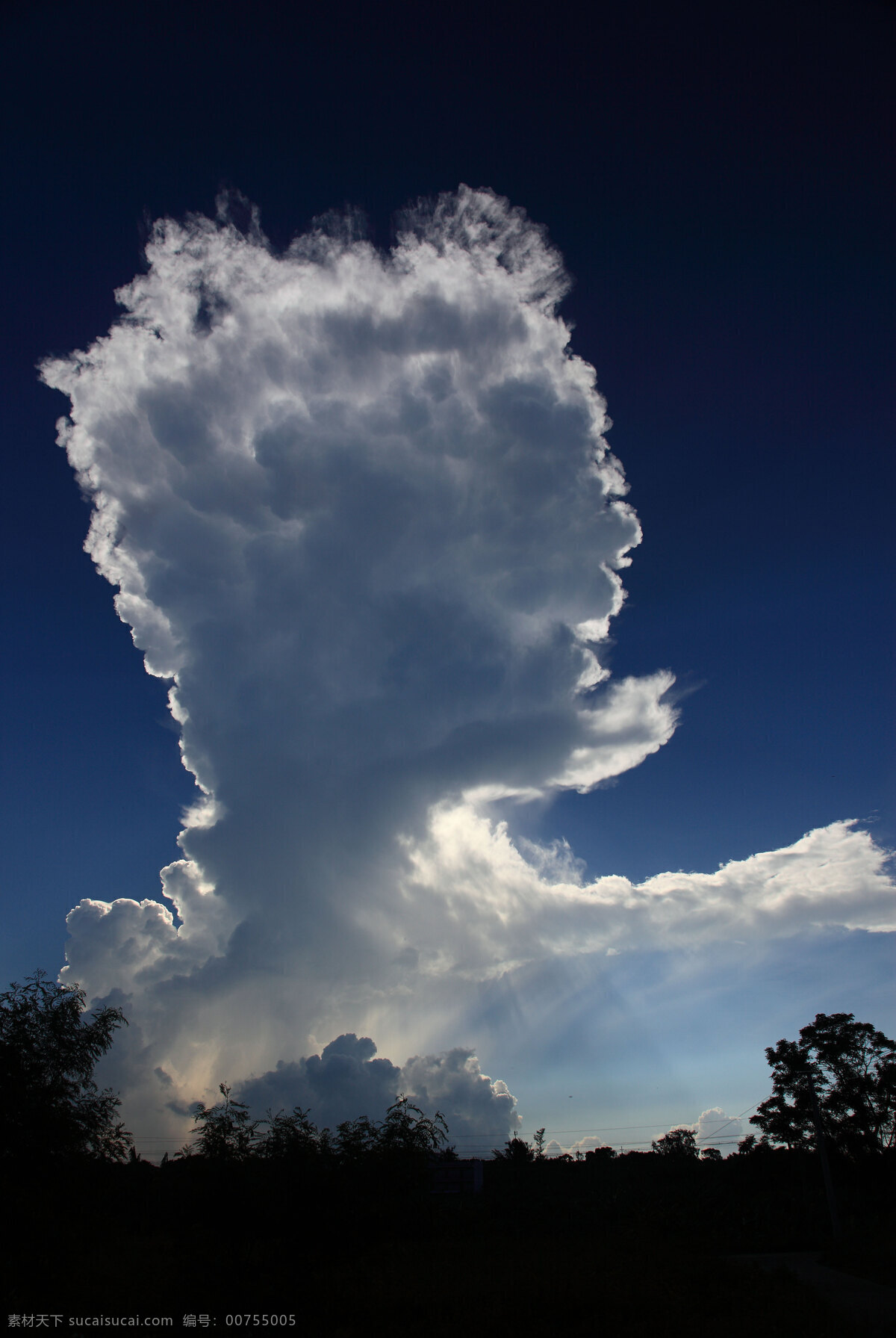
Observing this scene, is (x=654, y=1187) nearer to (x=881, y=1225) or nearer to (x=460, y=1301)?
(x=881, y=1225)

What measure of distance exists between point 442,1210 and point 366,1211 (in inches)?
643

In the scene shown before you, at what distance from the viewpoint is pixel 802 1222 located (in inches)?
2012

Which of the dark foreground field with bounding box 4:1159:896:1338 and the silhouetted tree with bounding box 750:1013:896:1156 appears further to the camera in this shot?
the silhouetted tree with bounding box 750:1013:896:1156

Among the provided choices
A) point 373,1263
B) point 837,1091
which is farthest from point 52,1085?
point 837,1091

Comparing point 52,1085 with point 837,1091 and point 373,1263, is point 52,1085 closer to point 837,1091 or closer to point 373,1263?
point 373,1263

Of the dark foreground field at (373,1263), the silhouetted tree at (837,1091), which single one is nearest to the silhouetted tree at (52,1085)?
the dark foreground field at (373,1263)

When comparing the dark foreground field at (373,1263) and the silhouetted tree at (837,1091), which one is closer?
the dark foreground field at (373,1263)

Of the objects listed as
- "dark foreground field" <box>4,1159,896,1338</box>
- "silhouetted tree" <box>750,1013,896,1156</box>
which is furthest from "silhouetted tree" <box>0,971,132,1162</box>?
"silhouetted tree" <box>750,1013,896,1156</box>

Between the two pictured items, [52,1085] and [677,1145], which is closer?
[52,1085]

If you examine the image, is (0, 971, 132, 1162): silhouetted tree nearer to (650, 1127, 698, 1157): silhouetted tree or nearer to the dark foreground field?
the dark foreground field

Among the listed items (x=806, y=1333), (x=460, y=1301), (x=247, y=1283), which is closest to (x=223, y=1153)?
(x=247, y=1283)

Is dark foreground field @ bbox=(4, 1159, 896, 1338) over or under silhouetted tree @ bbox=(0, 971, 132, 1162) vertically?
under

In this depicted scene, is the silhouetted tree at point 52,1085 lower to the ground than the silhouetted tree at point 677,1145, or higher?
higher

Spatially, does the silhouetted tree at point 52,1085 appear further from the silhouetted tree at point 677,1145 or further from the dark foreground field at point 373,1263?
the silhouetted tree at point 677,1145
